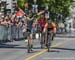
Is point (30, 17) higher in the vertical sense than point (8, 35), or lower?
higher

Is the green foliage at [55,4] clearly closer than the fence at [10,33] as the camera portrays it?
No

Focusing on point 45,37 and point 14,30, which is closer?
point 45,37

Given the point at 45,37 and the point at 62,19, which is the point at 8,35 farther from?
the point at 62,19

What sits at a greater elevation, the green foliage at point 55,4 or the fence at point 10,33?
the green foliage at point 55,4

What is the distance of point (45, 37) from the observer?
2220cm

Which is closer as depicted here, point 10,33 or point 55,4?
point 10,33

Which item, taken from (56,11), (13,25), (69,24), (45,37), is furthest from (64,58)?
(69,24)

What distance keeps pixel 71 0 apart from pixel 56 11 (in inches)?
184

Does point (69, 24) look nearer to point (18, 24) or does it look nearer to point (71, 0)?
point (71, 0)

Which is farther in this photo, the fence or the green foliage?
the green foliage

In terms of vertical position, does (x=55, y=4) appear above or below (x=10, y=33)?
above

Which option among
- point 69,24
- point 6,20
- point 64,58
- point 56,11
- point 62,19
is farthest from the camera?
point 69,24

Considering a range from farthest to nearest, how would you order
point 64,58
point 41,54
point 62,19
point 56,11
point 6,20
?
1. point 62,19
2. point 56,11
3. point 6,20
4. point 41,54
5. point 64,58

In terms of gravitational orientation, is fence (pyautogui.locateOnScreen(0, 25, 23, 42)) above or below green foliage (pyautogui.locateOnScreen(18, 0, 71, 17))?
below
